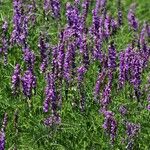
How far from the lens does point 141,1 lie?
1334cm

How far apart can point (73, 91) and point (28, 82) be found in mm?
723

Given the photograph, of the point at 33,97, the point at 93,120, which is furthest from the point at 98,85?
the point at 33,97

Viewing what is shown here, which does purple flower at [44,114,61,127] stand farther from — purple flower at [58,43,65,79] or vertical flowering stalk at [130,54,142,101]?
vertical flowering stalk at [130,54,142,101]

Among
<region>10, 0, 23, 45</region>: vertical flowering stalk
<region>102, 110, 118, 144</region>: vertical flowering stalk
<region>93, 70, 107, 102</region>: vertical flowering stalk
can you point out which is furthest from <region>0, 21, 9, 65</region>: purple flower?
<region>102, 110, 118, 144</region>: vertical flowering stalk

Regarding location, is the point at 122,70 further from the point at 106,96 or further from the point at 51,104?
the point at 51,104

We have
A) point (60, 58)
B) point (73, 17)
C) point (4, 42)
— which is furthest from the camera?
point (73, 17)

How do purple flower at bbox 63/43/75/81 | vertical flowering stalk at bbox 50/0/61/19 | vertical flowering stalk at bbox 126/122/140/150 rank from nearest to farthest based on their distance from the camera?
vertical flowering stalk at bbox 126/122/140/150 < purple flower at bbox 63/43/75/81 < vertical flowering stalk at bbox 50/0/61/19

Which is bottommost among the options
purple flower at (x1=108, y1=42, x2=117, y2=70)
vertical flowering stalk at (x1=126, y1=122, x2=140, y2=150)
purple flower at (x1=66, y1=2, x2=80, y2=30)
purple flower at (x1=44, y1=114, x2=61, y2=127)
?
A: vertical flowering stalk at (x1=126, y1=122, x2=140, y2=150)

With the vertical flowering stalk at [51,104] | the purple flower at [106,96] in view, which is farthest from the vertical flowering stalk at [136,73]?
the vertical flowering stalk at [51,104]

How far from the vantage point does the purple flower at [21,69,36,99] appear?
706 cm

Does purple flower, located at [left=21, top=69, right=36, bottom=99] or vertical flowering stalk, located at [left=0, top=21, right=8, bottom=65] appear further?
vertical flowering stalk, located at [left=0, top=21, right=8, bottom=65]

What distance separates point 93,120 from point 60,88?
0.62 metres

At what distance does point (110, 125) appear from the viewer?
254 inches

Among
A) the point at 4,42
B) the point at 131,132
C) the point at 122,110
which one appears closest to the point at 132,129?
the point at 131,132
